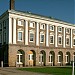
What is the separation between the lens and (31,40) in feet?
166

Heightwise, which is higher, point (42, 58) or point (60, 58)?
point (42, 58)

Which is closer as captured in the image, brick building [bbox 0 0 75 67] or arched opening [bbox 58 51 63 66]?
brick building [bbox 0 0 75 67]

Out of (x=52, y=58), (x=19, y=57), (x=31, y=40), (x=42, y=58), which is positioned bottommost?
(x=52, y=58)

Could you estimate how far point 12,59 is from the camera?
4619 centimetres

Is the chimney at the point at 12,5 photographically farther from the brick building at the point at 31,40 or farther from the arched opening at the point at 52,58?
the arched opening at the point at 52,58

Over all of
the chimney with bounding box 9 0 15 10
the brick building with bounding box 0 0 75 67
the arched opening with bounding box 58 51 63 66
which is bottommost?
the arched opening with bounding box 58 51 63 66

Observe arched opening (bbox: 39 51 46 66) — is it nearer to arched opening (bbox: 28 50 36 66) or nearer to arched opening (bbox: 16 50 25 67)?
arched opening (bbox: 28 50 36 66)

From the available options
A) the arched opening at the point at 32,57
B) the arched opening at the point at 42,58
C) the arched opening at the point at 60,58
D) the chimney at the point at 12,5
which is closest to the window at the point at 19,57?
the arched opening at the point at 32,57

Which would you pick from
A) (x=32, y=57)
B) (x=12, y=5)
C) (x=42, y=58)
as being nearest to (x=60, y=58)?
(x=42, y=58)

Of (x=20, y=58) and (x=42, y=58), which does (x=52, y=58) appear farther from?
(x=20, y=58)

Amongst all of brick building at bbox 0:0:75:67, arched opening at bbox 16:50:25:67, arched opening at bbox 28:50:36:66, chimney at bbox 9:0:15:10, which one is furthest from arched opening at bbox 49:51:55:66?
chimney at bbox 9:0:15:10

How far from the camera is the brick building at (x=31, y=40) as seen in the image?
4669cm

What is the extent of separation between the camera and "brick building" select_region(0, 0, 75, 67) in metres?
46.7

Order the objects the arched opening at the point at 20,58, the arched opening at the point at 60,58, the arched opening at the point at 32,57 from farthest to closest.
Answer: the arched opening at the point at 60,58 < the arched opening at the point at 32,57 < the arched opening at the point at 20,58
